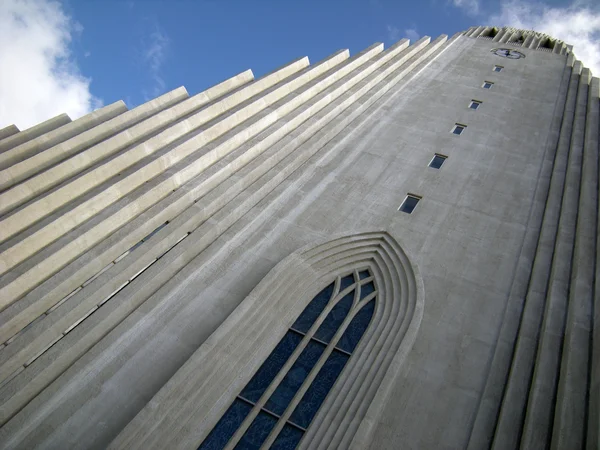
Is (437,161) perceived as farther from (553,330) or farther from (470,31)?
(470,31)

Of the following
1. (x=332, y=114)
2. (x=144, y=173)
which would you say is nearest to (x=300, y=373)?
(x=144, y=173)

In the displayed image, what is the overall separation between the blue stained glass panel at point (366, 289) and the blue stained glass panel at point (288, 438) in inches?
185

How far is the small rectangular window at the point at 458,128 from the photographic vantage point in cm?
2253

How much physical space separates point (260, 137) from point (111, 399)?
11.1 metres

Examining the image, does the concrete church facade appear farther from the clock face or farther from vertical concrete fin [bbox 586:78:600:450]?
the clock face

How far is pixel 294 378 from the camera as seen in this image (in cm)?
1229

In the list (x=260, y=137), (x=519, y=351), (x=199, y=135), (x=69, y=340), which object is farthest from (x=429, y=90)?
(x=69, y=340)

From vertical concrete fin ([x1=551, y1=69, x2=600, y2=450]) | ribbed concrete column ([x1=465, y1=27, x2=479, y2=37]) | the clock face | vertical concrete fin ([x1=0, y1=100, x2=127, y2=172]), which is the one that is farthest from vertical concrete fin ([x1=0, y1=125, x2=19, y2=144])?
ribbed concrete column ([x1=465, y1=27, x2=479, y2=37])

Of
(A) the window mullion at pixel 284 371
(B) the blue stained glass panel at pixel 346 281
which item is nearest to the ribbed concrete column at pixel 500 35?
(B) the blue stained glass panel at pixel 346 281

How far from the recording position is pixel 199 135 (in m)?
16.8

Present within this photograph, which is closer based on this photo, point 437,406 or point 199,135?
point 437,406

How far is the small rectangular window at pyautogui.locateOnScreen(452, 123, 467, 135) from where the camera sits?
73.9ft

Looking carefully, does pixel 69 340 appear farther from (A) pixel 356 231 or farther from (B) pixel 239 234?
(A) pixel 356 231

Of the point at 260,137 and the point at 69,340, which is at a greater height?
the point at 260,137
